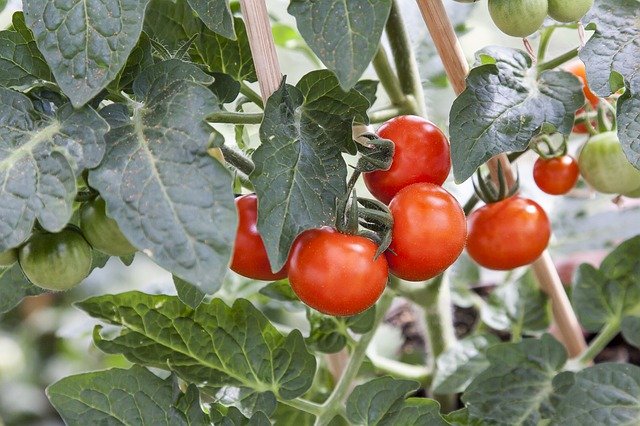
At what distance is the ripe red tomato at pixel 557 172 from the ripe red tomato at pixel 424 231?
166 mm

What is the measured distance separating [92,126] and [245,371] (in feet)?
0.87

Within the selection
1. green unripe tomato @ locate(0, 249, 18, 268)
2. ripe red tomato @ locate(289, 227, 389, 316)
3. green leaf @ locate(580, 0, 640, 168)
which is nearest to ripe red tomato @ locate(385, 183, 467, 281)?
A: ripe red tomato @ locate(289, 227, 389, 316)

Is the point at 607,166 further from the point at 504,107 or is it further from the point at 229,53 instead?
the point at 229,53

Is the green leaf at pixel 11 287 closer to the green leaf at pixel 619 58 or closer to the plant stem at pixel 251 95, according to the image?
the plant stem at pixel 251 95

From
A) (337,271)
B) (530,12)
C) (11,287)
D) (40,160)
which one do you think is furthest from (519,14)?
→ (11,287)

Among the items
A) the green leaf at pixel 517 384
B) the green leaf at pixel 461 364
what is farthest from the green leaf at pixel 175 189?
the green leaf at pixel 461 364

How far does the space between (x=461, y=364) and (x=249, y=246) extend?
1.24 feet

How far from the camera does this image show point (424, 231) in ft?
1.69

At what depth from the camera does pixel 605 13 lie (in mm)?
569

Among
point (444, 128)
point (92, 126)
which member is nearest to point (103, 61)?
point (92, 126)

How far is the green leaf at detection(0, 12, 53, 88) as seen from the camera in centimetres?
53

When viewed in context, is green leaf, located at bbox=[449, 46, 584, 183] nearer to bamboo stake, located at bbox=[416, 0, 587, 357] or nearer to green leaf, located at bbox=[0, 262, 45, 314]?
bamboo stake, located at bbox=[416, 0, 587, 357]

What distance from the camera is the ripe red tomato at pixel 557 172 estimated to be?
674mm

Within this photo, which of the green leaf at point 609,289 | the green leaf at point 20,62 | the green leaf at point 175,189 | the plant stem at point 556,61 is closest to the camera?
the green leaf at point 175,189
